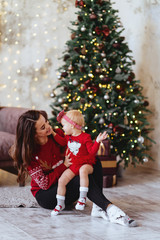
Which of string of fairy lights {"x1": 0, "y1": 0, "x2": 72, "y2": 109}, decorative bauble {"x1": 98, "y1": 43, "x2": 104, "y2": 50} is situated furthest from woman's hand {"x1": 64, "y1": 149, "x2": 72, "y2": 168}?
string of fairy lights {"x1": 0, "y1": 0, "x2": 72, "y2": 109}

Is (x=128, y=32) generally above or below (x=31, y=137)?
above

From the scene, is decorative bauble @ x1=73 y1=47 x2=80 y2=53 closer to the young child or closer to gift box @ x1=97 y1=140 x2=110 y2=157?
gift box @ x1=97 y1=140 x2=110 y2=157

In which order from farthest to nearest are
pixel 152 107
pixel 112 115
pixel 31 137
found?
1. pixel 152 107
2. pixel 112 115
3. pixel 31 137

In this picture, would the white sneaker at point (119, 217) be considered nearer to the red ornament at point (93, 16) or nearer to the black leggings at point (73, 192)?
the black leggings at point (73, 192)

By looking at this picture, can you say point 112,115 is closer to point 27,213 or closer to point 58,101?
point 58,101

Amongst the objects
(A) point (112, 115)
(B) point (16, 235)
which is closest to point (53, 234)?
(B) point (16, 235)

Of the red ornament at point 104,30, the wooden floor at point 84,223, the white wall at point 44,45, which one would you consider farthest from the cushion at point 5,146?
the white wall at point 44,45

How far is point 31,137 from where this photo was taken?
274cm

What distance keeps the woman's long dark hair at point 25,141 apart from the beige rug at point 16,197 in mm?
388

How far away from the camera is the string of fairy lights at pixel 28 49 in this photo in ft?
18.5

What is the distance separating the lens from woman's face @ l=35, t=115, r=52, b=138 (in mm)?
2754

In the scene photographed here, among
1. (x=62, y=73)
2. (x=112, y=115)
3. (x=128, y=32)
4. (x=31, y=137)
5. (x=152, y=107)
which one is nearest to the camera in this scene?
(x=31, y=137)

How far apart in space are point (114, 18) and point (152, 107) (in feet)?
4.47

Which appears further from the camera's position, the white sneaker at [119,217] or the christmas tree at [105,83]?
Result: the christmas tree at [105,83]
